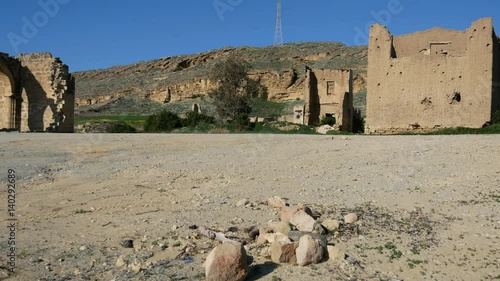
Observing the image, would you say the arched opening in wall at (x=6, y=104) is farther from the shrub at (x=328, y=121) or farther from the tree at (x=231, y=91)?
the tree at (x=231, y=91)

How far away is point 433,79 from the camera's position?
21.2 metres

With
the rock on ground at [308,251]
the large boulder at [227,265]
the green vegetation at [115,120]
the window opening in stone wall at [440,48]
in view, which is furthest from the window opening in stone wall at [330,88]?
the large boulder at [227,265]

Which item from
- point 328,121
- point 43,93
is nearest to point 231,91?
point 328,121

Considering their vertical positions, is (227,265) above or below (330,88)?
below

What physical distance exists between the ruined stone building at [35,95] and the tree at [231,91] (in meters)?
19.5

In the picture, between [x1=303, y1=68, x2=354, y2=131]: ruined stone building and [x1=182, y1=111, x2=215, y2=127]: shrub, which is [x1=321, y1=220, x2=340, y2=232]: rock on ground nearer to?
[x1=182, y1=111, x2=215, y2=127]: shrub

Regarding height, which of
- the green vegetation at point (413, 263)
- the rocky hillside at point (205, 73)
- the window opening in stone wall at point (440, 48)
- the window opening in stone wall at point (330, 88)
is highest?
the rocky hillside at point (205, 73)

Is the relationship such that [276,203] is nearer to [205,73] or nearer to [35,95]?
[35,95]

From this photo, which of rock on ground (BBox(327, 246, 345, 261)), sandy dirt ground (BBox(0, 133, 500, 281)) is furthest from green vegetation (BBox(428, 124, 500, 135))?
rock on ground (BBox(327, 246, 345, 261))

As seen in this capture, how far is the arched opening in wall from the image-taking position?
20.3 meters

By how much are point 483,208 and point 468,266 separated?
2035mm

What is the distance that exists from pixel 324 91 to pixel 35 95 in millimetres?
20987

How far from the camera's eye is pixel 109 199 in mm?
7129

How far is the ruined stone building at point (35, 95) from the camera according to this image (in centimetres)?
2041
